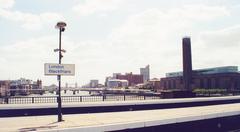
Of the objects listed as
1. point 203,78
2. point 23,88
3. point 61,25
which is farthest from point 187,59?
point 23,88

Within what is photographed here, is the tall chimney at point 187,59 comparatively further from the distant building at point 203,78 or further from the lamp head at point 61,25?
the lamp head at point 61,25

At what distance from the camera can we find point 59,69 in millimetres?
15414

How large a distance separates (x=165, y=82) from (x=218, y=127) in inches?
4127

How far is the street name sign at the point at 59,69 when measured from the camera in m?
15.0

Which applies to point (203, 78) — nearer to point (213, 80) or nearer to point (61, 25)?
point (213, 80)

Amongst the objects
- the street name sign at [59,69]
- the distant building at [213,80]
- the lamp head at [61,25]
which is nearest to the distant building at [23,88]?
the distant building at [213,80]

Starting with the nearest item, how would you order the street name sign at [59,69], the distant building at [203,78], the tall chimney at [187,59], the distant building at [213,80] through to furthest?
the street name sign at [59,69] → the tall chimney at [187,59] → the distant building at [203,78] → the distant building at [213,80]

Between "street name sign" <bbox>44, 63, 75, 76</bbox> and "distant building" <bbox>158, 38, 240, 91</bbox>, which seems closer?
"street name sign" <bbox>44, 63, 75, 76</bbox>

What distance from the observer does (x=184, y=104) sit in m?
27.9

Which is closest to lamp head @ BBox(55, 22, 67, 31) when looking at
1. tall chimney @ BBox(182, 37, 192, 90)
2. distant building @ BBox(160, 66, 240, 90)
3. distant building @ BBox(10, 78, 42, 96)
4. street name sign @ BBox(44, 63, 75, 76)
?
street name sign @ BBox(44, 63, 75, 76)

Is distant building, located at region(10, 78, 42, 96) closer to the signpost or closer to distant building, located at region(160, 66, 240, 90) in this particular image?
distant building, located at region(160, 66, 240, 90)

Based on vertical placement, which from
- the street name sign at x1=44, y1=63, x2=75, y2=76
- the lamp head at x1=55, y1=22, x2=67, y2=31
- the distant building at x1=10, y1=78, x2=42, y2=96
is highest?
the lamp head at x1=55, y1=22, x2=67, y2=31

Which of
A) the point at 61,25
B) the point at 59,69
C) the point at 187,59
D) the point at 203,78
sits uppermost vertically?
the point at 187,59

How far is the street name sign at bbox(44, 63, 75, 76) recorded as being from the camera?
15.0 m
